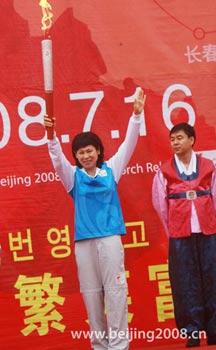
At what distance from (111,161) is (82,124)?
2.15ft

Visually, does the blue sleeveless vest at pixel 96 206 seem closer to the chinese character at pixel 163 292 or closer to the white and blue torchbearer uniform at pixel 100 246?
the white and blue torchbearer uniform at pixel 100 246

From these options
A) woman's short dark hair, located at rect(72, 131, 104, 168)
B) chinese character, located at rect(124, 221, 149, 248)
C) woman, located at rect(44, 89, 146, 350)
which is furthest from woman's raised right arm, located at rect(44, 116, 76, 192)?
chinese character, located at rect(124, 221, 149, 248)

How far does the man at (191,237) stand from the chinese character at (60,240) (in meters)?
0.68

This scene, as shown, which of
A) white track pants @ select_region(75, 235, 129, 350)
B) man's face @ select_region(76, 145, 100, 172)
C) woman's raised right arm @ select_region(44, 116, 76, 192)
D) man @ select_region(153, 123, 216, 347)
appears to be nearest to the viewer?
woman's raised right arm @ select_region(44, 116, 76, 192)

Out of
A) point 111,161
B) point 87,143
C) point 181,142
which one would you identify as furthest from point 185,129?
point 87,143

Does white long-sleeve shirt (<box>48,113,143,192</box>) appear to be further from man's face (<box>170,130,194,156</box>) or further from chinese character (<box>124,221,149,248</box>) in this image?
chinese character (<box>124,221,149,248</box>)

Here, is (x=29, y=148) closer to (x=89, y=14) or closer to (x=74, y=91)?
(x=74, y=91)

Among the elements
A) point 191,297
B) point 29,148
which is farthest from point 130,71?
point 191,297

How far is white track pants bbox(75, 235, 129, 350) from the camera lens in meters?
4.14

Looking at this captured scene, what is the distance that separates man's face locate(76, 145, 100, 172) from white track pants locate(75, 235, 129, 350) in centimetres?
39

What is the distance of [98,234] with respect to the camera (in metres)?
4.17

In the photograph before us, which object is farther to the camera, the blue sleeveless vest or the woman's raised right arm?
the blue sleeveless vest

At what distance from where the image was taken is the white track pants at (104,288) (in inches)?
163

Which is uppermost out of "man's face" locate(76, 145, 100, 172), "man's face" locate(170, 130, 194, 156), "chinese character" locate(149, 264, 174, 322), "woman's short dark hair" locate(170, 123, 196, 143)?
"woman's short dark hair" locate(170, 123, 196, 143)
